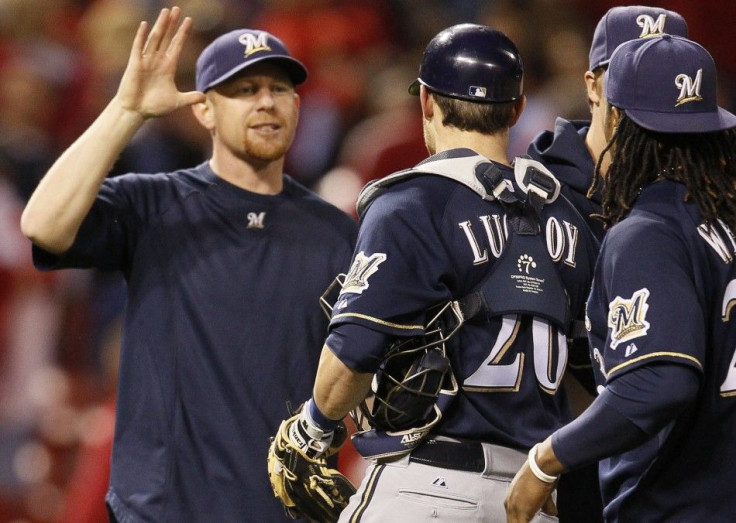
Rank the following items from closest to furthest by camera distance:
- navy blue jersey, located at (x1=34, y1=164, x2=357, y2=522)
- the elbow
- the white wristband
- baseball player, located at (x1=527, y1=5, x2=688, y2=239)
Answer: the white wristband, baseball player, located at (x1=527, y1=5, x2=688, y2=239), the elbow, navy blue jersey, located at (x1=34, y1=164, x2=357, y2=522)

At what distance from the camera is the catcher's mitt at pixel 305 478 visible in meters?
3.50

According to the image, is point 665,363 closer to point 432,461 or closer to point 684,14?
point 432,461

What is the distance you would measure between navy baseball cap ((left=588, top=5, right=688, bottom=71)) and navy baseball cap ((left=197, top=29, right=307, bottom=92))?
1114 millimetres

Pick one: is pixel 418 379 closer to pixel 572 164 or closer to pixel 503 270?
pixel 503 270

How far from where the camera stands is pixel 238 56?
453 cm

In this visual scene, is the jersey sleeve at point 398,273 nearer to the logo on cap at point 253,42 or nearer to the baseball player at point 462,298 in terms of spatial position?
the baseball player at point 462,298

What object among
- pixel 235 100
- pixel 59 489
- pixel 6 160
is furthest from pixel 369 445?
pixel 6 160

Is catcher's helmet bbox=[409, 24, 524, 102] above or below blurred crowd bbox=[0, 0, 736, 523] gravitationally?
above

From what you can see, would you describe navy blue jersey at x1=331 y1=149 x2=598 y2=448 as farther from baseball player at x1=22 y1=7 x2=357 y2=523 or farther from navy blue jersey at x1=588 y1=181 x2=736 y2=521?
baseball player at x1=22 y1=7 x2=357 y2=523

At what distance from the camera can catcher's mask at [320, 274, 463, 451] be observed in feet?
10.6

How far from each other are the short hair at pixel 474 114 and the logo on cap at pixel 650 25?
0.82 meters

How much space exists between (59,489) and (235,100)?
9.58ft

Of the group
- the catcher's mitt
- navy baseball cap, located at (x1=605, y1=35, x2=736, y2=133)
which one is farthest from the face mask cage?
navy baseball cap, located at (x1=605, y1=35, x2=736, y2=133)

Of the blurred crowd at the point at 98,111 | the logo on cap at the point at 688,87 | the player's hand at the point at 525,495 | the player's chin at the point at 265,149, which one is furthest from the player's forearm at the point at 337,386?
the blurred crowd at the point at 98,111
